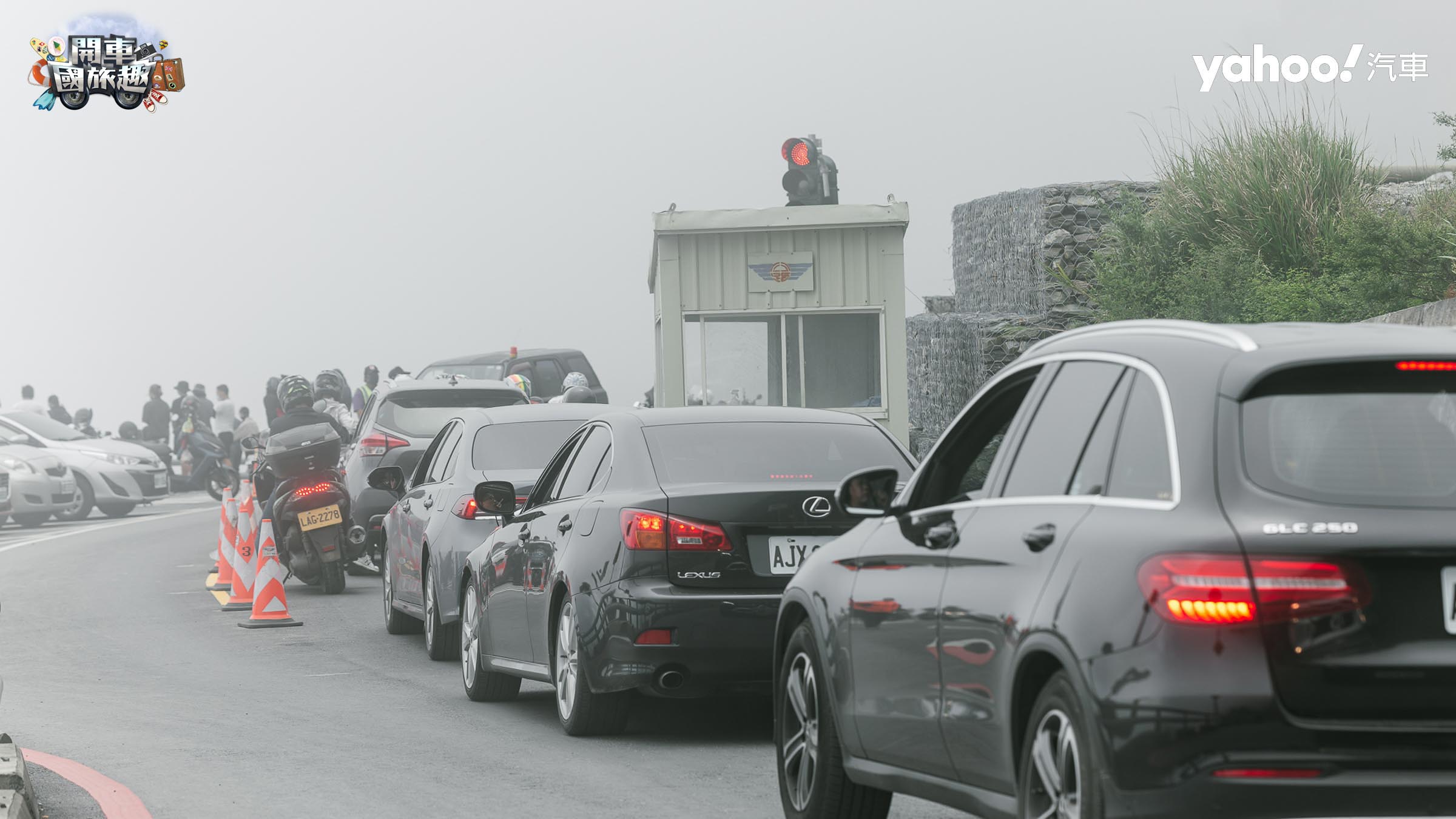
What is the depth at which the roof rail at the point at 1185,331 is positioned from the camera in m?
4.47

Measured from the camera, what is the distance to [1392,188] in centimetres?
2192

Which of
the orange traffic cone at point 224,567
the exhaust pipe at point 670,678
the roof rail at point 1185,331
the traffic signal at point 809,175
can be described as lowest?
the orange traffic cone at point 224,567

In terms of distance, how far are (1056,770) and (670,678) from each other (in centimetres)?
411

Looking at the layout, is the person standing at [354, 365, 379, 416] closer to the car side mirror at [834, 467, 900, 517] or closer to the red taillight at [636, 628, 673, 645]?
the red taillight at [636, 628, 673, 645]

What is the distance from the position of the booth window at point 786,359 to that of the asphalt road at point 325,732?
5955mm

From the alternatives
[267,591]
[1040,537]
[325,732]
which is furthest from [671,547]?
[267,591]

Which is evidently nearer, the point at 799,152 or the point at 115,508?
the point at 799,152

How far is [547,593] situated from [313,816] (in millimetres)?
2291

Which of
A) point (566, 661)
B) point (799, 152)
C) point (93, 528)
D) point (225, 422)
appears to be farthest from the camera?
point (225, 422)

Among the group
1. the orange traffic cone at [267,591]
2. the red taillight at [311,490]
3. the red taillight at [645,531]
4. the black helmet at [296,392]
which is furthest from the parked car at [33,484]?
the red taillight at [645,531]

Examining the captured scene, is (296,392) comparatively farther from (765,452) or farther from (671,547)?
(671,547)

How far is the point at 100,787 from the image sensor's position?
7844 mm

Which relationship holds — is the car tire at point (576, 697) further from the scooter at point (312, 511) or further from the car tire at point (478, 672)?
the scooter at point (312, 511)

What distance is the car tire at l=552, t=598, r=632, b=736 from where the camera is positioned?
29.0 ft
